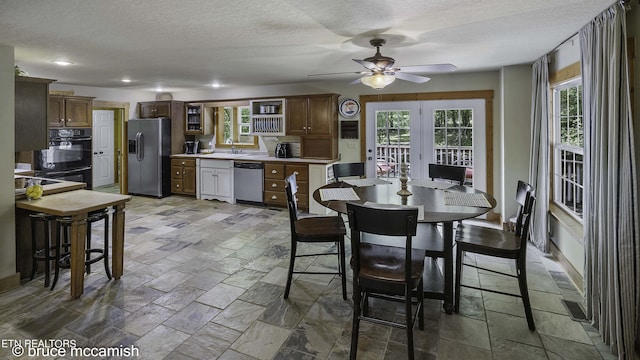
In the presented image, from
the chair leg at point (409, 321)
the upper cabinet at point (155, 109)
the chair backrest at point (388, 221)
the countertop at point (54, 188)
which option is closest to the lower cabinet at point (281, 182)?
the upper cabinet at point (155, 109)

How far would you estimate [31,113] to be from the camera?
3.25 meters

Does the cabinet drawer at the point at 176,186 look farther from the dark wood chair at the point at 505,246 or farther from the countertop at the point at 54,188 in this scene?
the dark wood chair at the point at 505,246

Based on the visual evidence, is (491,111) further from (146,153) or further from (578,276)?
(146,153)

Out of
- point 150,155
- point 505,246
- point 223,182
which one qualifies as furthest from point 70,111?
point 505,246

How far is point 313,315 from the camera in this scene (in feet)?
8.46

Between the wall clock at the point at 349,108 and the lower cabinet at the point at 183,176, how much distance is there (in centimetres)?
315

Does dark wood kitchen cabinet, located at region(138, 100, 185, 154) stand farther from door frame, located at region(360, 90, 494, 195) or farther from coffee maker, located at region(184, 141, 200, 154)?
door frame, located at region(360, 90, 494, 195)

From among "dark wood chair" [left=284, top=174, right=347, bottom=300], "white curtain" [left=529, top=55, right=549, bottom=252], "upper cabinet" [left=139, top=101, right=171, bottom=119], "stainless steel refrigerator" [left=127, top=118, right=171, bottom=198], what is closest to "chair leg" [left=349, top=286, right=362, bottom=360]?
"dark wood chair" [left=284, top=174, right=347, bottom=300]

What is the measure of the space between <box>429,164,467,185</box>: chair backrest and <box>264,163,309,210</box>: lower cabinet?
2.39 meters

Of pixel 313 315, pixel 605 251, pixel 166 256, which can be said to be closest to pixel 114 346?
pixel 313 315

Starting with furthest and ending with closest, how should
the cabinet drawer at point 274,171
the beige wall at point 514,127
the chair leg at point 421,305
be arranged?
the cabinet drawer at point 274,171
the beige wall at point 514,127
the chair leg at point 421,305

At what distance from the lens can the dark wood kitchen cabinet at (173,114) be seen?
7.05 meters

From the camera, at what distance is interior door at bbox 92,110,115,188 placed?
780 cm

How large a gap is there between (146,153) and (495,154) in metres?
6.43
